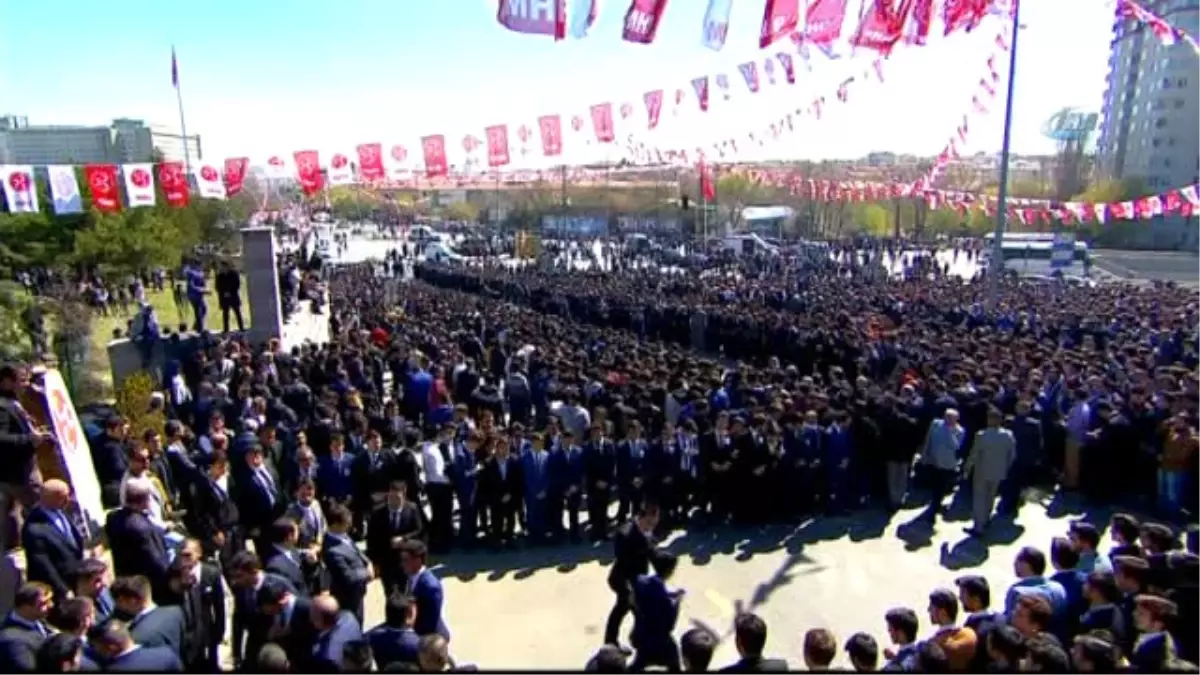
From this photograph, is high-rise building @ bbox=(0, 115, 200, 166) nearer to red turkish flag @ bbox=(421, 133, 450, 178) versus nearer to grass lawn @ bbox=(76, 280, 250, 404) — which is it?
grass lawn @ bbox=(76, 280, 250, 404)

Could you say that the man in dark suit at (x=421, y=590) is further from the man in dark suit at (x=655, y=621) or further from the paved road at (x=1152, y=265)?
the paved road at (x=1152, y=265)

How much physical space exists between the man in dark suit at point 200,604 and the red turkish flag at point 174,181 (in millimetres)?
15606

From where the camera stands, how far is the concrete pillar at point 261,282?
1499 cm

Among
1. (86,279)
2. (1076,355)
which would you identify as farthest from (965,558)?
(86,279)

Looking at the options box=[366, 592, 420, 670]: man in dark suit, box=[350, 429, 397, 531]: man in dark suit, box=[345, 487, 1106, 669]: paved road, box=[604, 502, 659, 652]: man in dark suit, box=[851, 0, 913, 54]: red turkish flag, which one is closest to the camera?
box=[366, 592, 420, 670]: man in dark suit

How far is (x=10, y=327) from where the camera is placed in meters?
13.1

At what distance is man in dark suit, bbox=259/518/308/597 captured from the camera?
198 inches

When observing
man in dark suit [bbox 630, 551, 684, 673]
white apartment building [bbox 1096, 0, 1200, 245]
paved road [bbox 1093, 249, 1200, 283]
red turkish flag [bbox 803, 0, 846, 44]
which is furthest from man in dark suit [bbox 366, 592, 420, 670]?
white apartment building [bbox 1096, 0, 1200, 245]

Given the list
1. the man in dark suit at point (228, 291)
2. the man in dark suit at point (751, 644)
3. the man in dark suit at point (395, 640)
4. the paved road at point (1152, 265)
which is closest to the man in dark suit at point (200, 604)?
the man in dark suit at point (395, 640)

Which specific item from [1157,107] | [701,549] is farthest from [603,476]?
[1157,107]

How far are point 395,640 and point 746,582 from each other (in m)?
4.22

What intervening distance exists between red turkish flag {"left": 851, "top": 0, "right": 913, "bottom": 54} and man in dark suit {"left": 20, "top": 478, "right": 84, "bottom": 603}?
12.7 metres

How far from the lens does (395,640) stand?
412 cm

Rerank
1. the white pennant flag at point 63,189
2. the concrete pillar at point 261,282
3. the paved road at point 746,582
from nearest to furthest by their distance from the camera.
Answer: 1. the paved road at point 746,582
2. the concrete pillar at point 261,282
3. the white pennant flag at point 63,189
